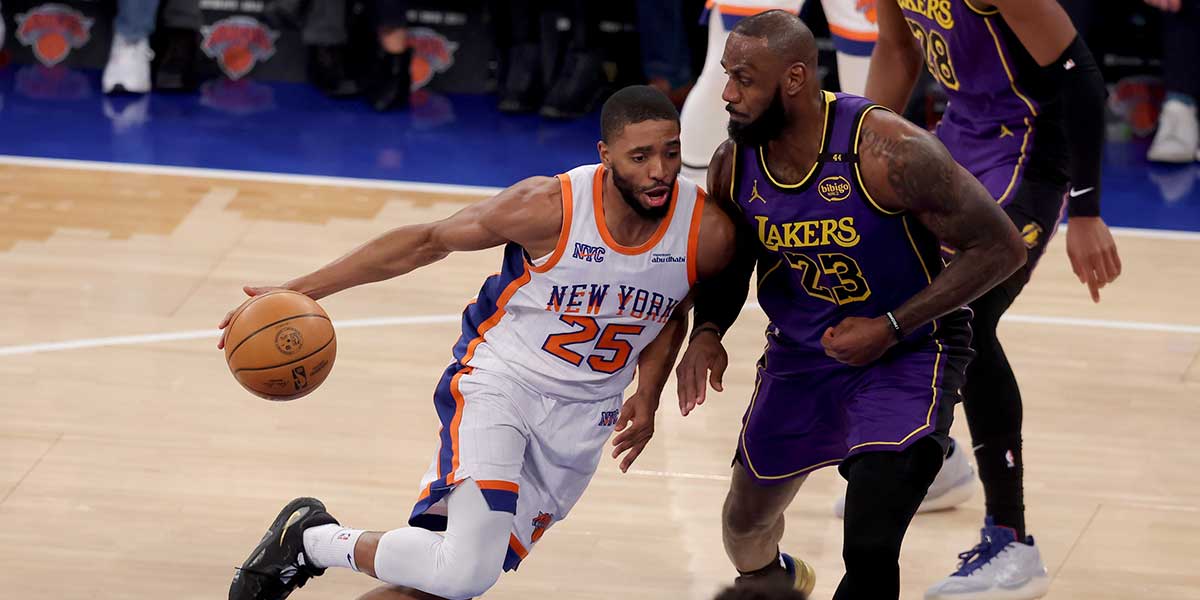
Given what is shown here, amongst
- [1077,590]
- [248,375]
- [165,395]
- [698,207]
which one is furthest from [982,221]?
[165,395]

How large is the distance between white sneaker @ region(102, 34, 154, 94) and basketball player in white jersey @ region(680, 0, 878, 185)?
4.51 m

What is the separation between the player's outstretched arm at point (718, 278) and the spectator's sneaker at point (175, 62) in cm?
629

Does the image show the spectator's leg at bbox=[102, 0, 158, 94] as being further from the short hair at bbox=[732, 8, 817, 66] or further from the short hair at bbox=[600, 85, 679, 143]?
the short hair at bbox=[732, 8, 817, 66]

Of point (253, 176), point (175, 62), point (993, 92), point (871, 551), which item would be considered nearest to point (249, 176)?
point (253, 176)

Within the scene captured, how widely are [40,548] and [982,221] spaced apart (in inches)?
119

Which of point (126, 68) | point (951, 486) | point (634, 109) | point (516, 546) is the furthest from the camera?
point (126, 68)

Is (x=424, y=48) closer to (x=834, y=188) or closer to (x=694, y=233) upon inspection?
(x=694, y=233)

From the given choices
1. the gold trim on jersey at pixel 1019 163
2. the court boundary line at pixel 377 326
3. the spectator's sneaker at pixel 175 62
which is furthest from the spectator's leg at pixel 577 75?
the gold trim on jersey at pixel 1019 163

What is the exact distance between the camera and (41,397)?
6.11m

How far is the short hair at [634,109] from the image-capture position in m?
4.20

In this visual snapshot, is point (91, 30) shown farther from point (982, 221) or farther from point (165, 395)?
point (982, 221)

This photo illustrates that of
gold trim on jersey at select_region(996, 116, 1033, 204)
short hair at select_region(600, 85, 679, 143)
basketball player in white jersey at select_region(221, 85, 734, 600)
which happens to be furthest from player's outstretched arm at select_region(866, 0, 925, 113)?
short hair at select_region(600, 85, 679, 143)

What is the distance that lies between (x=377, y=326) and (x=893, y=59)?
2635 mm

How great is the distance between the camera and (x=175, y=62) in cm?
998
